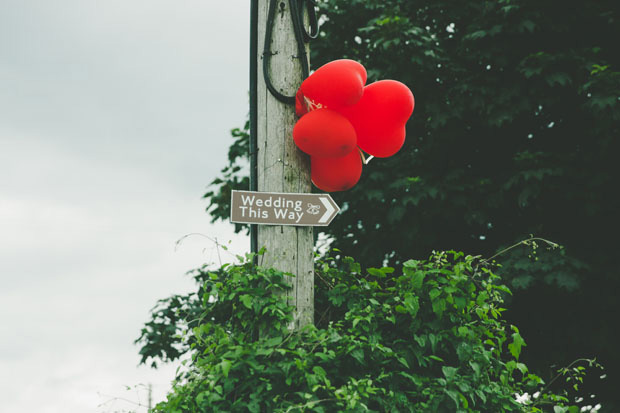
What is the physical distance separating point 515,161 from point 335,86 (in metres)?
4.61

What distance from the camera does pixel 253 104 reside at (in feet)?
10.7

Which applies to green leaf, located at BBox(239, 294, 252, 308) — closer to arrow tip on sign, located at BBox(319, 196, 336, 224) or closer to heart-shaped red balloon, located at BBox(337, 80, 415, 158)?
arrow tip on sign, located at BBox(319, 196, 336, 224)

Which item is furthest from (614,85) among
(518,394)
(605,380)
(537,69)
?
(518,394)

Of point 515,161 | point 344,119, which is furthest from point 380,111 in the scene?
point 515,161

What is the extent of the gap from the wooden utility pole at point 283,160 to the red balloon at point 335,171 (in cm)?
8

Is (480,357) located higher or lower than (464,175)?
lower

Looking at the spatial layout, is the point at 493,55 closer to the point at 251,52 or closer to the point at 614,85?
the point at 614,85

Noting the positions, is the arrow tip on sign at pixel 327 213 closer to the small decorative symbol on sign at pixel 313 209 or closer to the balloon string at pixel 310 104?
the small decorative symbol on sign at pixel 313 209

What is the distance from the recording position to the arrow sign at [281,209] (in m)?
2.98

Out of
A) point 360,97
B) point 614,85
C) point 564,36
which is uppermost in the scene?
point 564,36

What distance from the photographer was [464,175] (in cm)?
747

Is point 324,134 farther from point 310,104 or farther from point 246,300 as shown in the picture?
point 246,300

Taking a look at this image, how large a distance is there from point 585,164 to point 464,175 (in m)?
1.39

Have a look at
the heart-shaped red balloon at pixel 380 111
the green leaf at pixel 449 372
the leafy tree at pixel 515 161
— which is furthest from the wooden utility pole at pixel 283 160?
the leafy tree at pixel 515 161
